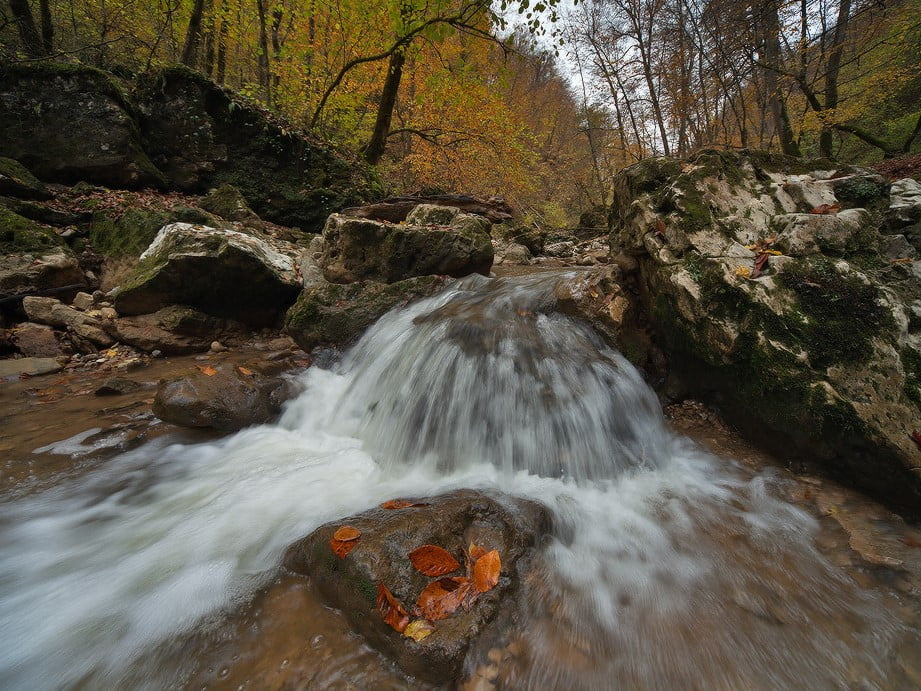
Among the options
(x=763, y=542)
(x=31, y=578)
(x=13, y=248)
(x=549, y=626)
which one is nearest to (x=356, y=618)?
(x=549, y=626)

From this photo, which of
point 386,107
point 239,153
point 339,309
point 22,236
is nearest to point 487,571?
point 339,309

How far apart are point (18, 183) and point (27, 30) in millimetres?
4710

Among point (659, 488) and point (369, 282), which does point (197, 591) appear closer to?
point (659, 488)

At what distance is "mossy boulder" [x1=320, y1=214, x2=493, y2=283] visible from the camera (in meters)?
5.15

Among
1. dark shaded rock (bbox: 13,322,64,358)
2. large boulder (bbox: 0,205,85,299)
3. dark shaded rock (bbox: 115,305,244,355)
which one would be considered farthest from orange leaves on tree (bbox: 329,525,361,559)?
large boulder (bbox: 0,205,85,299)

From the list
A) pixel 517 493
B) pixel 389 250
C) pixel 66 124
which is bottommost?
pixel 517 493

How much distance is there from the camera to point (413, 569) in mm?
1643

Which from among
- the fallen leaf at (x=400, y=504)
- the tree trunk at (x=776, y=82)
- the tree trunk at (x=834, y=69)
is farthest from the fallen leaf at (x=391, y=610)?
the tree trunk at (x=776, y=82)

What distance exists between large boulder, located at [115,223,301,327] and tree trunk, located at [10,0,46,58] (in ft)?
20.8

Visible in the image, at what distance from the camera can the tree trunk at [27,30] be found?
7406 mm

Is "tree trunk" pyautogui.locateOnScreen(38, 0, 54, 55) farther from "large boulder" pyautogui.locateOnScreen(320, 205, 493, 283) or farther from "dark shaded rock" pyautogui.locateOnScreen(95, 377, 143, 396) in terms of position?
"dark shaded rock" pyautogui.locateOnScreen(95, 377, 143, 396)

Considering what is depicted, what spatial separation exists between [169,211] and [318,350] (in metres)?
3.58

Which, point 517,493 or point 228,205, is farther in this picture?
point 228,205

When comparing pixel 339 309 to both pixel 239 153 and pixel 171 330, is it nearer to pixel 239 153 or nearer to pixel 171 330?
pixel 171 330
